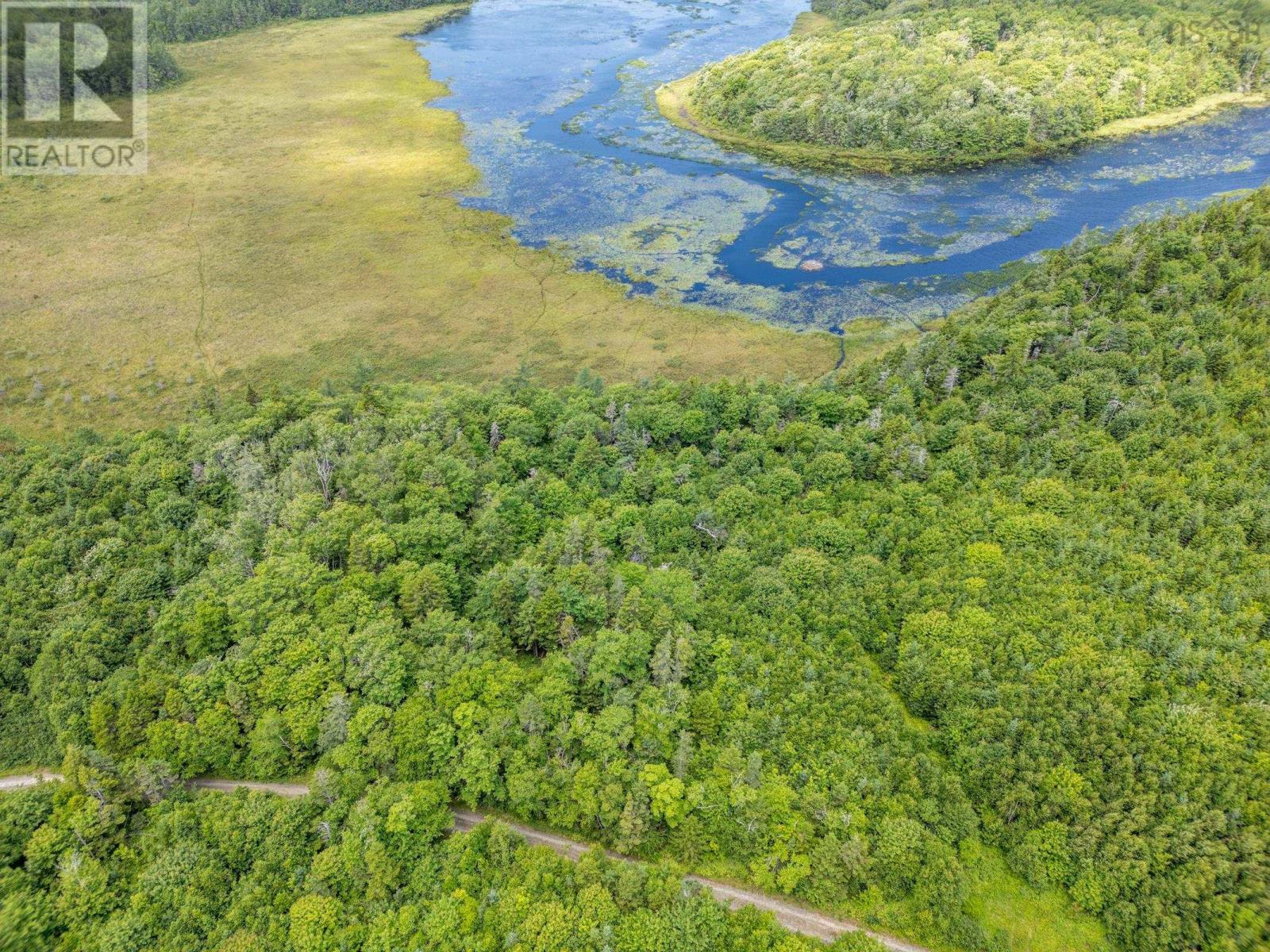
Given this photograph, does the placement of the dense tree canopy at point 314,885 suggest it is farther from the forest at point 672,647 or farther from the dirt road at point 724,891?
the dirt road at point 724,891

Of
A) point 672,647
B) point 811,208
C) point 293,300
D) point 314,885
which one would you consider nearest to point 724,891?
point 672,647

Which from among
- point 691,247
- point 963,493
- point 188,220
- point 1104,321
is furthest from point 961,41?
point 188,220

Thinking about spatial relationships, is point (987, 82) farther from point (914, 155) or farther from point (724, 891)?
point (724, 891)

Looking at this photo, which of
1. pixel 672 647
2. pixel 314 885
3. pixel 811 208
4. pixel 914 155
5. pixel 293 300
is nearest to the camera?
pixel 314 885

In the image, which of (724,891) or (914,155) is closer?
(724,891)

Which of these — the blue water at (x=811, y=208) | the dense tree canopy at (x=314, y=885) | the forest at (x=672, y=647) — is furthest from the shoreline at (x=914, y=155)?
the dense tree canopy at (x=314, y=885)

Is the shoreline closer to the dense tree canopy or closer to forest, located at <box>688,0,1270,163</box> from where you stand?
forest, located at <box>688,0,1270,163</box>

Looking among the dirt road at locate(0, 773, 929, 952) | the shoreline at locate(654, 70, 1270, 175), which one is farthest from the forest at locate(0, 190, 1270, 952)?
the shoreline at locate(654, 70, 1270, 175)

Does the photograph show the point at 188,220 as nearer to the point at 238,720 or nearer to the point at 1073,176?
the point at 238,720
